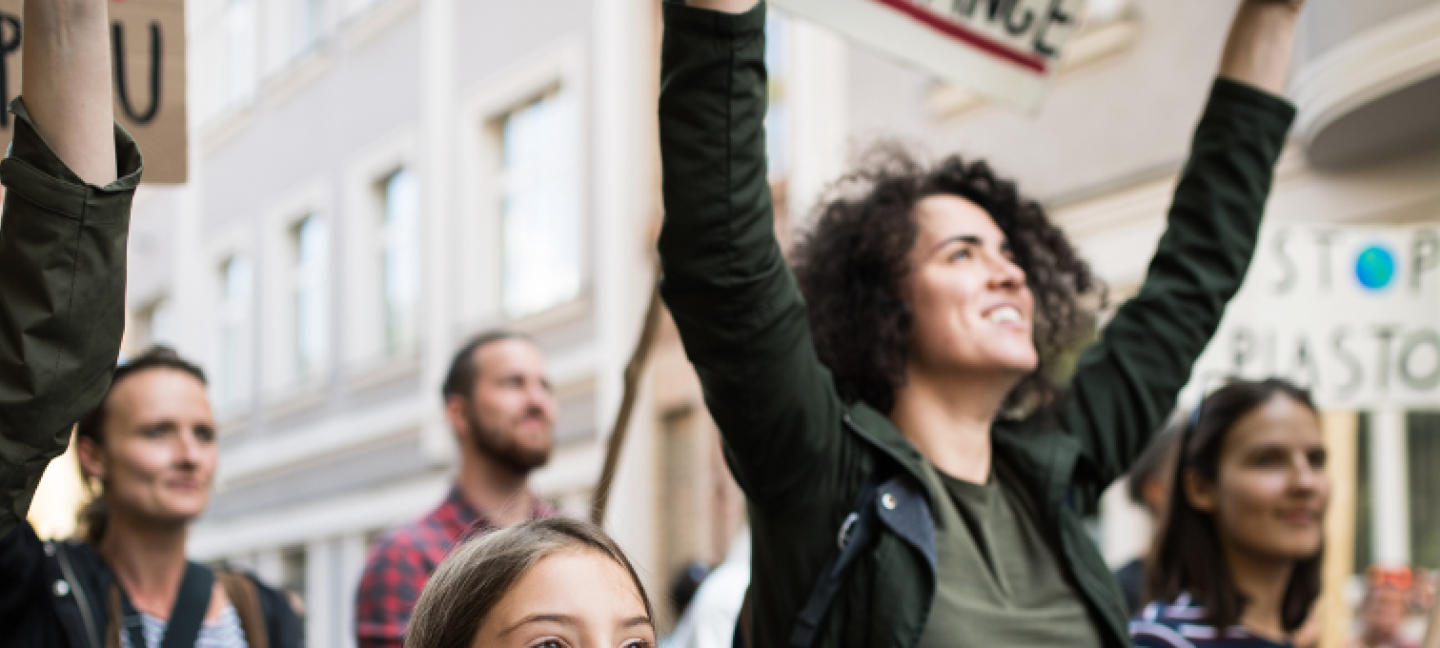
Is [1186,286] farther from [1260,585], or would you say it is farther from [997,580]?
[1260,585]

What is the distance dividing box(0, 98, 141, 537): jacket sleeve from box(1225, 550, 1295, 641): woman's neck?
88.1 inches

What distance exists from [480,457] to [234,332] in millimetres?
16686

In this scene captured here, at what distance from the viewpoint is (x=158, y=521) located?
3.13 metres

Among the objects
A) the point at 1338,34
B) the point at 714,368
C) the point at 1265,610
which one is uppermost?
the point at 1338,34

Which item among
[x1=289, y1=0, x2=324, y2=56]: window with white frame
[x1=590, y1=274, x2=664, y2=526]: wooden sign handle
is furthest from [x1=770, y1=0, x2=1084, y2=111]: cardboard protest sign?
[x1=289, y1=0, x2=324, y2=56]: window with white frame

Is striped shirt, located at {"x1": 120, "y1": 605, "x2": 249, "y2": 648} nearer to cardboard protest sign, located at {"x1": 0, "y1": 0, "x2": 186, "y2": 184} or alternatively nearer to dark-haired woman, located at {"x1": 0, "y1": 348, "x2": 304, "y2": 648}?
dark-haired woman, located at {"x1": 0, "y1": 348, "x2": 304, "y2": 648}

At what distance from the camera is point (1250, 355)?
4160 millimetres

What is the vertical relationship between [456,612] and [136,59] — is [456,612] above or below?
below

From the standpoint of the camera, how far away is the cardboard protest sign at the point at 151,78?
2357 millimetres

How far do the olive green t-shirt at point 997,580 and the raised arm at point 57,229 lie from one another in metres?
1.06

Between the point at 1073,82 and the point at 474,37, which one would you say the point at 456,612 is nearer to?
the point at 1073,82

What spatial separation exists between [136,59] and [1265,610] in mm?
2233

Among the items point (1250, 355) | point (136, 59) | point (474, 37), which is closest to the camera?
point (136, 59)

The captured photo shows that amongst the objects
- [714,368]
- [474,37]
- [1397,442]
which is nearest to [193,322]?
[474,37]
